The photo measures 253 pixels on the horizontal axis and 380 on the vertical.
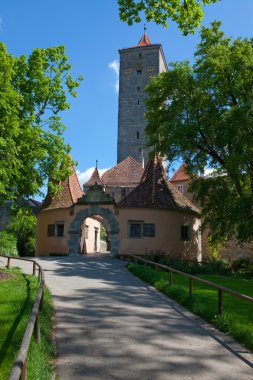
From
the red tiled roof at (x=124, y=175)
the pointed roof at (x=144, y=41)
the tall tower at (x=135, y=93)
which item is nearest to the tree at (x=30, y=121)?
the red tiled roof at (x=124, y=175)

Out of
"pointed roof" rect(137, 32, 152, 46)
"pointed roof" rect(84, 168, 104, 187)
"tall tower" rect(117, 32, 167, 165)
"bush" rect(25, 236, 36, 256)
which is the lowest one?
"bush" rect(25, 236, 36, 256)

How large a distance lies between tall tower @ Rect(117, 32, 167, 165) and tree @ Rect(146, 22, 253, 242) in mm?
25825

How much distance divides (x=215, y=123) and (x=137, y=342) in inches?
673

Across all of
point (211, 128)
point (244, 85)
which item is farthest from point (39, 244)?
point (244, 85)

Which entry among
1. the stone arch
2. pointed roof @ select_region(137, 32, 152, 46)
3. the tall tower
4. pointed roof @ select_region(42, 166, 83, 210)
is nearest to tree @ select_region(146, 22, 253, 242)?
the stone arch

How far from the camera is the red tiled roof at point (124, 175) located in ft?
138

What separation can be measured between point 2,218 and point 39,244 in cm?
1596

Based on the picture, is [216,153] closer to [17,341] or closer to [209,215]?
[209,215]

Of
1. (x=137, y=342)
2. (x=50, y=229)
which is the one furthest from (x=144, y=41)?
(x=137, y=342)

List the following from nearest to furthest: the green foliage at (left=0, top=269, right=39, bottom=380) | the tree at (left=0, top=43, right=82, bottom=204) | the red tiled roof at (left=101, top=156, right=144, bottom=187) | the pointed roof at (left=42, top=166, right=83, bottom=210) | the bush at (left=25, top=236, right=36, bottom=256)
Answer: the green foliage at (left=0, top=269, right=39, bottom=380), the tree at (left=0, top=43, right=82, bottom=204), the pointed roof at (left=42, top=166, right=83, bottom=210), the bush at (left=25, top=236, right=36, bottom=256), the red tiled roof at (left=101, top=156, right=144, bottom=187)

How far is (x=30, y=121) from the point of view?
Result: 1934cm

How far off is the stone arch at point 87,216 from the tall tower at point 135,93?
26.1 metres

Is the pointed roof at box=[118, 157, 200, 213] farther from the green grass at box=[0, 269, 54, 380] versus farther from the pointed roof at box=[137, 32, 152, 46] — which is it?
the pointed roof at box=[137, 32, 152, 46]

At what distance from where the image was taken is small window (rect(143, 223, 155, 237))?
2608 centimetres
